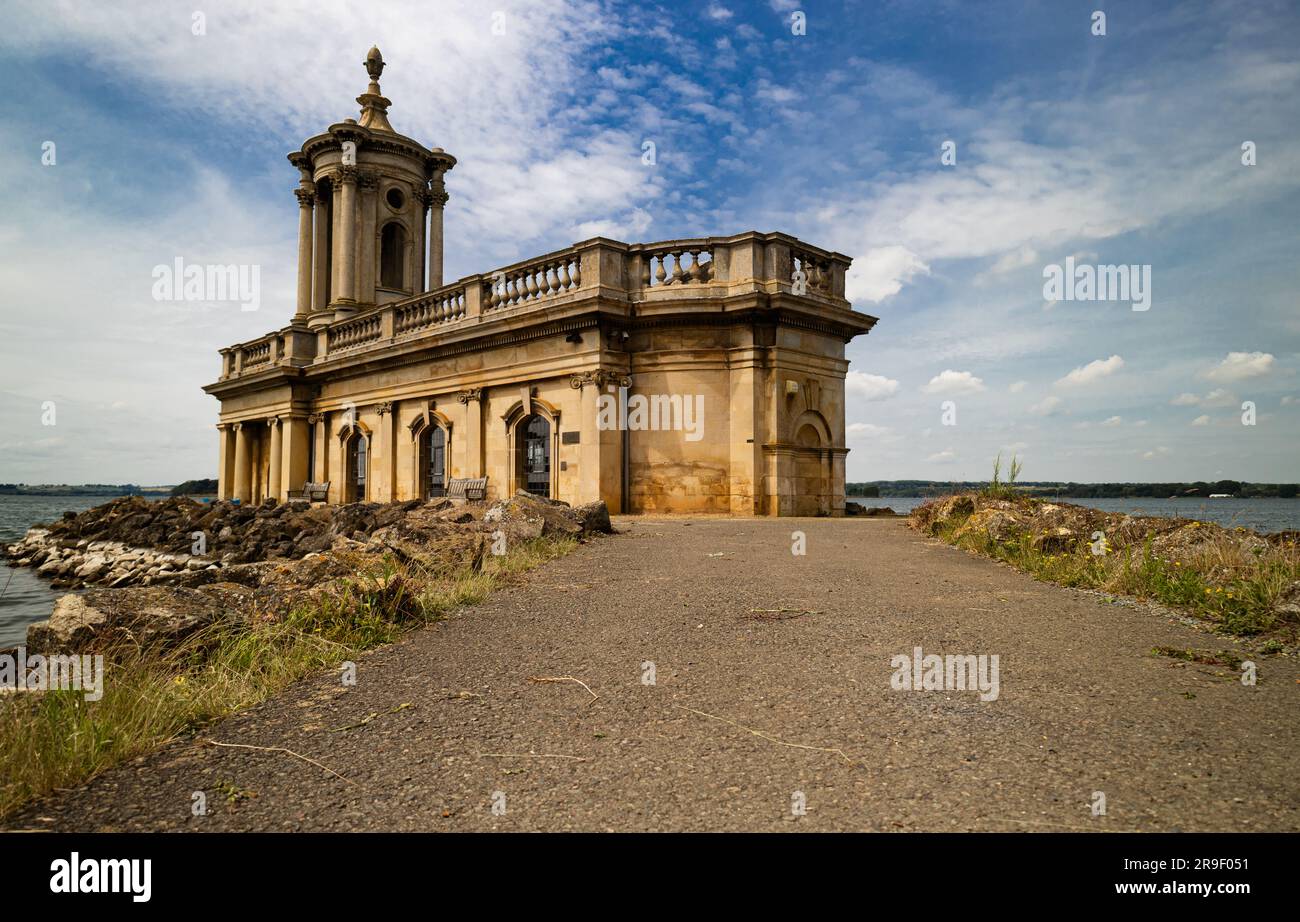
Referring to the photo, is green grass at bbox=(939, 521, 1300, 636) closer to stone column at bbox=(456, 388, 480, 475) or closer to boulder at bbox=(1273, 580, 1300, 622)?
boulder at bbox=(1273, 580, 1300, 622)

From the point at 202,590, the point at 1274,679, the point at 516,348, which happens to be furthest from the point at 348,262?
the point at 1274,679

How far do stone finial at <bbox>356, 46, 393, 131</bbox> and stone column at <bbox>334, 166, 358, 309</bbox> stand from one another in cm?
310

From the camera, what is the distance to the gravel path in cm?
255

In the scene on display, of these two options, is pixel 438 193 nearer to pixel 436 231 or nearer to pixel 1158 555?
pixel 436 231

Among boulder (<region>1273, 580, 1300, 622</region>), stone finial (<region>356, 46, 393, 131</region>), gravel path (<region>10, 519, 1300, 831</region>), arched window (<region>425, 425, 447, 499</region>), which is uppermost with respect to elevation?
stone finial (<region>356, 46, 393, 131</region>)

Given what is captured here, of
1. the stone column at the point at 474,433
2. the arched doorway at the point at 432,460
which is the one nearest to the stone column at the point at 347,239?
the arched doorway at the point at 432,460

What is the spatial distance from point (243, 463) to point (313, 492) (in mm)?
7059

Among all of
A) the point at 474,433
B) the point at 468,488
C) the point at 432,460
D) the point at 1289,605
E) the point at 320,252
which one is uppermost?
the point at 320,252

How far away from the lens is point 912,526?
13.0m

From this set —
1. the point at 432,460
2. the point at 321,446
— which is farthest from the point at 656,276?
the point at 321,446

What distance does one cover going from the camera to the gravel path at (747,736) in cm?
255

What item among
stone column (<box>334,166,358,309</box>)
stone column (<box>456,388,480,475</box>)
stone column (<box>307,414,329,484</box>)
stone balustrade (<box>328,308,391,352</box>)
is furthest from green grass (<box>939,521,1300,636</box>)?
stone column (<box>334,166,358,309</box>)

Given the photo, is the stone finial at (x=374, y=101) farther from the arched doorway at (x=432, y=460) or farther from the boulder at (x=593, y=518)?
the boulder at (x=593, y=518)

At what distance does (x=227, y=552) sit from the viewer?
680 inches
